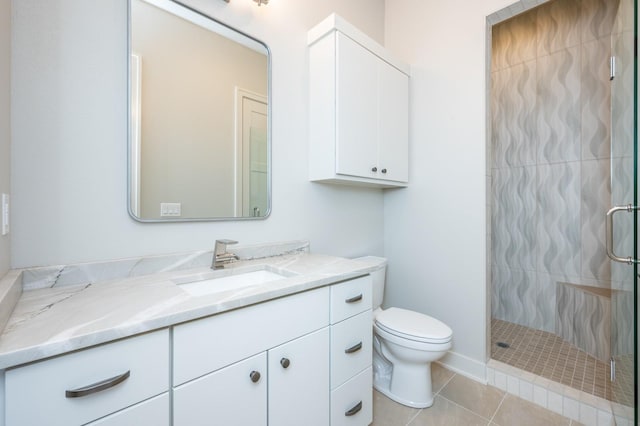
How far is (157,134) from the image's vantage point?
1228mm

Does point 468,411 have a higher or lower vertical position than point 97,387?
lower

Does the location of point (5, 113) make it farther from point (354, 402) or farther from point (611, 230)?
point (611, 230)

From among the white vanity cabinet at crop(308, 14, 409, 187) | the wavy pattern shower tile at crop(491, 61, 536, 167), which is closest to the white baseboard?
the white vanity cabinet at crop(308, 14, 409, 187)

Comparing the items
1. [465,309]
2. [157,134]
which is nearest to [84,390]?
[157,134]

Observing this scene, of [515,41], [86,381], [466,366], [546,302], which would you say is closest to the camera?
[86,381]

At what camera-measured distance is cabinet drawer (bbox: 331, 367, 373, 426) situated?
4.02ft

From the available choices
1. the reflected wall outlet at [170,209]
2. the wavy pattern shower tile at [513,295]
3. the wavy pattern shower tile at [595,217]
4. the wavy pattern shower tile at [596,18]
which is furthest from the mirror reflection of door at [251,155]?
the wavy pattern shower tile at [596,18]

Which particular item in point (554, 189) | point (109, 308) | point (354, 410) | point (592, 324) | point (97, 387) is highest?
point (554, 189)

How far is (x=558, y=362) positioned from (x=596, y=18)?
100 inches

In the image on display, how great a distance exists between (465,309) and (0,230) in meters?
2.26

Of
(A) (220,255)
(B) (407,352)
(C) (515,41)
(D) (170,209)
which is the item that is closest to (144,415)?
(A) (220,255)

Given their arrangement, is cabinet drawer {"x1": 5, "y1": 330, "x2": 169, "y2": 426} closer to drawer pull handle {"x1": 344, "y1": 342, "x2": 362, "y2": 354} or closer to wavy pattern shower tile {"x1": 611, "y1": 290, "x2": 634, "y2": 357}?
drawer pull handle {"x1": 344, "y1": 342, "x2": 362, "y2": 354}

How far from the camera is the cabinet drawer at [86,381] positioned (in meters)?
0.57

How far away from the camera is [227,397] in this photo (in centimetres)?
87
